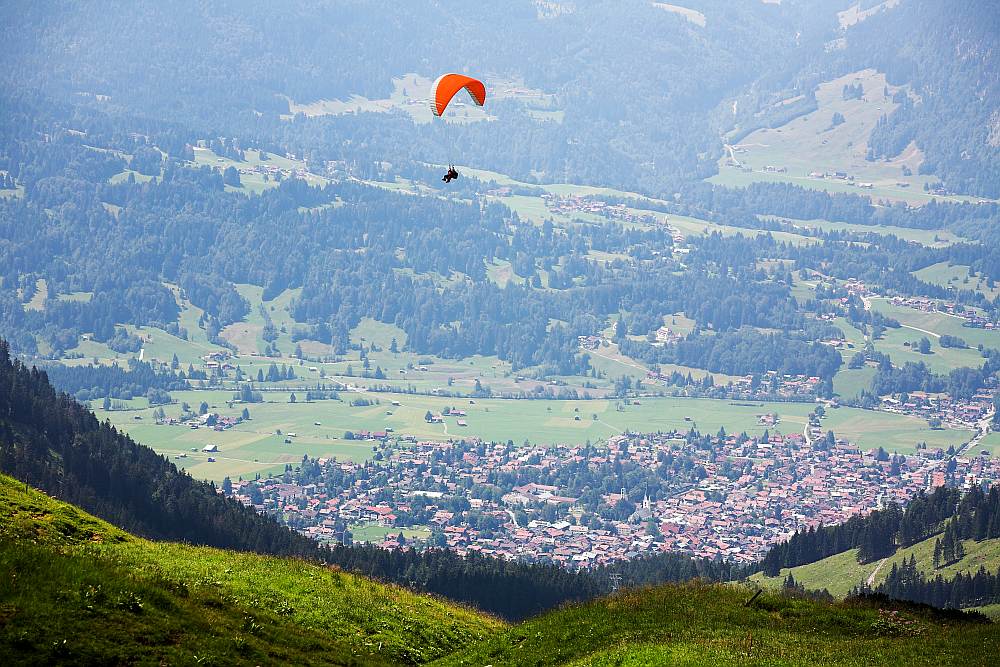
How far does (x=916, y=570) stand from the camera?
8712 centimetres

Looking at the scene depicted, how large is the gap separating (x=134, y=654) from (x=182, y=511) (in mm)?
71787

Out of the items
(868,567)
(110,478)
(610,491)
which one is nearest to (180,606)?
(110,478)

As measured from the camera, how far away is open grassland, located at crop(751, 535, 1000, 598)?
3337 inches

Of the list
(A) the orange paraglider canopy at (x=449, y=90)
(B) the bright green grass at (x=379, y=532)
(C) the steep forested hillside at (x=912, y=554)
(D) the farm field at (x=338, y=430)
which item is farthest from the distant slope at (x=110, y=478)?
(D) the farm field at (x=338, y=430)

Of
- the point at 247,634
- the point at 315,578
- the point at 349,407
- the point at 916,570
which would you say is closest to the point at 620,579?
the point at 916,570

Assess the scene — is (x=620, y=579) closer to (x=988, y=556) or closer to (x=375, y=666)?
(x=988, y=556)

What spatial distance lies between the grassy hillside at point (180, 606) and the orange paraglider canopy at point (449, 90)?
22122 millimetres

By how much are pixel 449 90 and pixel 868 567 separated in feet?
187

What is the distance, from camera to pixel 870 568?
9269 cm

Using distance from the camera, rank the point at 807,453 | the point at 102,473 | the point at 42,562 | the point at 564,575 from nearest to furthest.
Result: the point at 42,562 → the point at 564,575 → the point at 102,473 → the point at 807,453

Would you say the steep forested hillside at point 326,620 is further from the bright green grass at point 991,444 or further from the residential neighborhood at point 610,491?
the bright green grass at point 991,444

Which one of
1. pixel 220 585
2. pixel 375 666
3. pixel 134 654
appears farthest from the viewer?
pixel 220 585

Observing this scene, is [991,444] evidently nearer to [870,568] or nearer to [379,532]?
[379,532]

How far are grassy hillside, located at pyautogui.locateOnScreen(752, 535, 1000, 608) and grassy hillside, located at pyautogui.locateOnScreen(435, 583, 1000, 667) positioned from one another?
57117 mm
